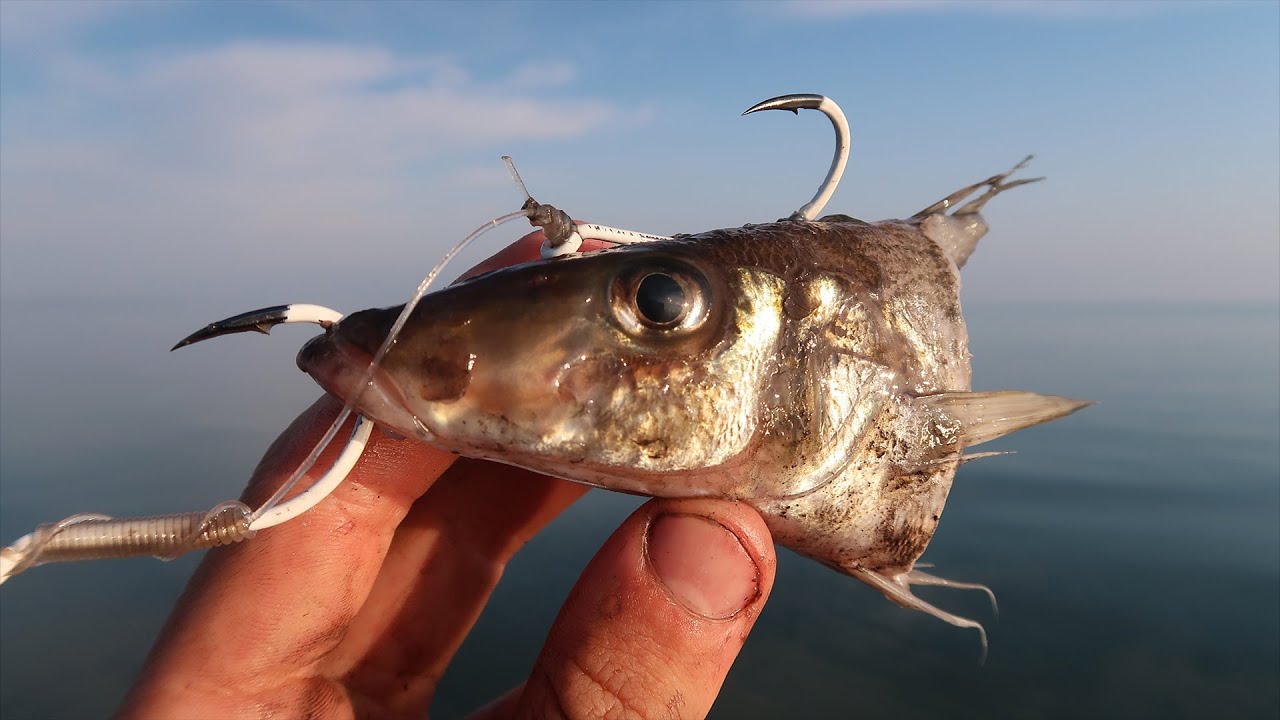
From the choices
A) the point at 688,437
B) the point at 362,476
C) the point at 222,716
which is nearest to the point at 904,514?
the point at 688,437

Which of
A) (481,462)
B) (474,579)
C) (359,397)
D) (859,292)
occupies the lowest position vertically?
(474,579)

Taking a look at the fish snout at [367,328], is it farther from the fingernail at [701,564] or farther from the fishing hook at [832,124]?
the fishing hook at [832,124]

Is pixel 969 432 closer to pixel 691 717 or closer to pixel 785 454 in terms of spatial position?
Answer: pixel 785 454

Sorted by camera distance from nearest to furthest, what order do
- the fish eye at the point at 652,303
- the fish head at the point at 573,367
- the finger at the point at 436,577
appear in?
the fish head at the point at 573,367
the fish eye at the point at 652,303
the finger at the point at 436,577

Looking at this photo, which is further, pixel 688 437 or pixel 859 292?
pixel 859 292

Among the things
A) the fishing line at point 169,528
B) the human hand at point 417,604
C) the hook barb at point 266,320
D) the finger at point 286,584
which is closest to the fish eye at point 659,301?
the fishing line at point 169,528

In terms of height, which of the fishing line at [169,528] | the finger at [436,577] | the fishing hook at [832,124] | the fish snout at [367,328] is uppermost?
the fishing hook at [832,124]

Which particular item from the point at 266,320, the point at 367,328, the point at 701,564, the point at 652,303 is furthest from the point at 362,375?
the point at 701,564
